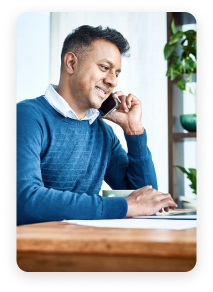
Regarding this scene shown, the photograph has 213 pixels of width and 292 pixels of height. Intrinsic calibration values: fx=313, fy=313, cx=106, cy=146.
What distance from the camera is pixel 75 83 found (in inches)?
31.4

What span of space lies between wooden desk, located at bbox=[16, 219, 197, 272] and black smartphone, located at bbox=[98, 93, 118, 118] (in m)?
0.65

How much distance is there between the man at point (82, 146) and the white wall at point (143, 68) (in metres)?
0.03

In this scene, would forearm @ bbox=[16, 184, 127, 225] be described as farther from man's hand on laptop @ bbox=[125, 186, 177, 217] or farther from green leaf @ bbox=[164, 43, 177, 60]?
green leaf @ bbox=[164, 43, 177, 60]

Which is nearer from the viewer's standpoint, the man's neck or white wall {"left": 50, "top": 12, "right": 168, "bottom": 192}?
white wall {"left": 50, "top": 12, "right": 168, "bottom": 192}

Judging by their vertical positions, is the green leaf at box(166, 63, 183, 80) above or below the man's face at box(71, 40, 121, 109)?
above

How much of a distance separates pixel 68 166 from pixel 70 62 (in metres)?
0.27

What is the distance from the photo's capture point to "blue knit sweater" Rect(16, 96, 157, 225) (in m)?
0.59

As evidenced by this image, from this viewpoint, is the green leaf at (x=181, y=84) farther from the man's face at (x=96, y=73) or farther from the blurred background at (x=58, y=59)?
the man's face at (x=96, y=73)

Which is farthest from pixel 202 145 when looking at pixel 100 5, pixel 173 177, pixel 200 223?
pixel 173 177

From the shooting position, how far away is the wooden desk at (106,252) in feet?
1.31

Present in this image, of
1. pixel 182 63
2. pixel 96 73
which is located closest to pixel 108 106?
pixel 96 73

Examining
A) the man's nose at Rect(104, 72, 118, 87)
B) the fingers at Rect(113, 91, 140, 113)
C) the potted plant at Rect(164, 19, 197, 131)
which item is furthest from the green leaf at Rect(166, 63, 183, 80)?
the man's nose at Rect(104, 72, 118, 87)

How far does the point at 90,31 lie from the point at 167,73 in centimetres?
96

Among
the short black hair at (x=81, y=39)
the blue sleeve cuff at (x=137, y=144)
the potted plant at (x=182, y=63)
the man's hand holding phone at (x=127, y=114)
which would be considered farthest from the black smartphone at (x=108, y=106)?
the potted plant at (x=182, y=63)
